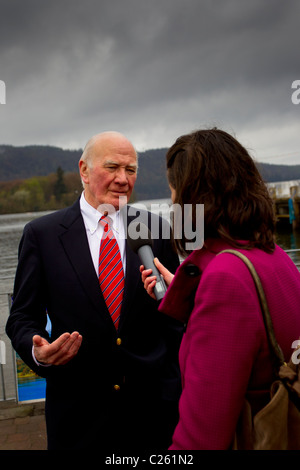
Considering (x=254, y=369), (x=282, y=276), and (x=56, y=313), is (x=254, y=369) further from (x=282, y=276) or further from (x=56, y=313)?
(x=56, y=313)

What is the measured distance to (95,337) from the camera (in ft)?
7.28

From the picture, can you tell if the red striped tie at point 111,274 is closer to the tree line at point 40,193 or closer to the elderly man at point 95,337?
the elderly man at point 95,337

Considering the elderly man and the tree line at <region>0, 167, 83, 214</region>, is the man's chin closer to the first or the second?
the elderly man

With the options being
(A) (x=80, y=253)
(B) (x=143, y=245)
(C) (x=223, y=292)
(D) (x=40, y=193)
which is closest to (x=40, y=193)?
(D) (x=40, y=193)

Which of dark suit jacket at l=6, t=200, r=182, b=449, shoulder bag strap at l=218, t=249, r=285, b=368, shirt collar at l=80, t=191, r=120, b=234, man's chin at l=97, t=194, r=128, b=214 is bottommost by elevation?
dark suit jacket at l=6, t=200, r=182, b=449

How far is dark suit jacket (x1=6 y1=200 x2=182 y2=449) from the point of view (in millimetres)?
2193

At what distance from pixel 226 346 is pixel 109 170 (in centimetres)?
151

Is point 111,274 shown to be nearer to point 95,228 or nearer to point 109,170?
point 95,228

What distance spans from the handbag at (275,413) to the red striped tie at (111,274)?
3.55 ft

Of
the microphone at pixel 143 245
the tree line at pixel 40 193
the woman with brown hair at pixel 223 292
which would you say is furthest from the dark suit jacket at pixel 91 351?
the tree line at pixel 40 193

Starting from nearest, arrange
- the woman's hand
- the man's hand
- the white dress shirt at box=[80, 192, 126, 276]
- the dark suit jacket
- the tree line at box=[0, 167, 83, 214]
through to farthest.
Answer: the woman's hand < the man's hand < the dark suit jacket < the white dress shirt at box=[80, 192, 126, 276] < the tree line at box=[0, 167, 83, 214]

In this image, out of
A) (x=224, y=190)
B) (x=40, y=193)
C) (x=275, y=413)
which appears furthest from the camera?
(x=40, y=193)

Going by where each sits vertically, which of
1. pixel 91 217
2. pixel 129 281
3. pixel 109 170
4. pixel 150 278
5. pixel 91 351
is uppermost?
pixel 109 170

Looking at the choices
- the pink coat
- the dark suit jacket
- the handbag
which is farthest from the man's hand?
the handbag
